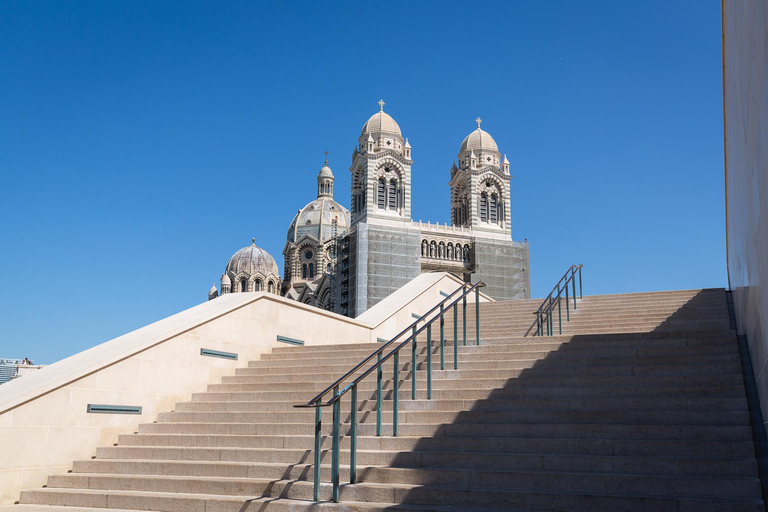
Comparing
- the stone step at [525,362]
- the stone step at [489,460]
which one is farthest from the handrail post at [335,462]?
the stone step at [525,362]

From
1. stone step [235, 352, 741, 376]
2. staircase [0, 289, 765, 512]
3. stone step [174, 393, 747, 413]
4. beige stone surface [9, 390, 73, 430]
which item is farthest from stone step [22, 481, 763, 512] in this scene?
stone step [235, 352, 741, 376]

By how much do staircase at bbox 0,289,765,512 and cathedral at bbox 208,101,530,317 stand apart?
42167 mm

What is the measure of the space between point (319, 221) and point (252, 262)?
9.78 m

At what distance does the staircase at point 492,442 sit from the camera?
4.86 m

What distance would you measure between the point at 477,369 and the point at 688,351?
6.58ft

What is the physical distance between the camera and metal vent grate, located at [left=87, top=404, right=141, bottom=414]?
7.17 meters

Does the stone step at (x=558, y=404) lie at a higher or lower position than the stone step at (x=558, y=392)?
lower

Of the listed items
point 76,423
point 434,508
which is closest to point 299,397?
point 76,423

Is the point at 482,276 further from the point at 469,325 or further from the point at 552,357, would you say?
the point at 552,357

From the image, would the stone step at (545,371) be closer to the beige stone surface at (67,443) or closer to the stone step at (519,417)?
the stone step at (519,417)

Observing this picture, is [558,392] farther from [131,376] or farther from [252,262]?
[252,262]

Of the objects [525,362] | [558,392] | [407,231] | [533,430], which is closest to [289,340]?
[525,362]

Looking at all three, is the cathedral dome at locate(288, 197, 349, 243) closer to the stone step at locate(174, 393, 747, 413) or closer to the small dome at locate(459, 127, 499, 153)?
the small dome at locate(459, 127, 499, 153)

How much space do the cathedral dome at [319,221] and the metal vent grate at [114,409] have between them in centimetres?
7502
